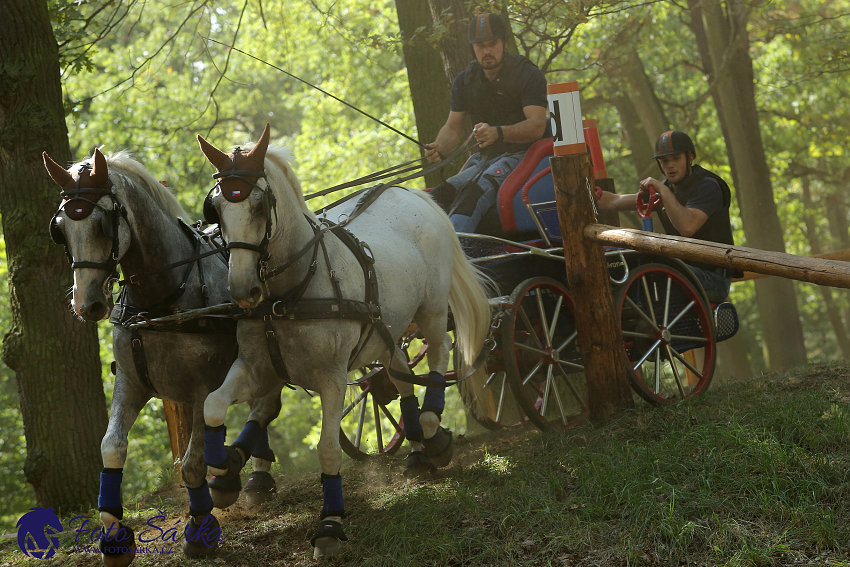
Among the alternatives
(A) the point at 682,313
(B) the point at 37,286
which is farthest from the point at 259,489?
(A) the point at 682,313

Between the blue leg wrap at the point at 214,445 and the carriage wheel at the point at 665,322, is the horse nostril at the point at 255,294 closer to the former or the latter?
the blue leg wrap at the point at 214,445

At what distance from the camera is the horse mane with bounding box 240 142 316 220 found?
3.67 m

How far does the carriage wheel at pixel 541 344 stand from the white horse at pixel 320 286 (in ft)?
1.66

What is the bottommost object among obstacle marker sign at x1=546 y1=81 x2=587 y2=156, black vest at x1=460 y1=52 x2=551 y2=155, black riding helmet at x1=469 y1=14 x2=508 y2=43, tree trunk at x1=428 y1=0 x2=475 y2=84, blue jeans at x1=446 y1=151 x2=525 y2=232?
blue jeans at x1=446 y1=151 x2=525 y2=232

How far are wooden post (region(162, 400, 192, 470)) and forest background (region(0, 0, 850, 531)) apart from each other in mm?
3509

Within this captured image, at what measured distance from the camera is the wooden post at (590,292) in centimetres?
494

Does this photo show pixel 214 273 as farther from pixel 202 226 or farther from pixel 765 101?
pixel 765 101

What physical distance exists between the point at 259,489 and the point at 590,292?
2582 mm

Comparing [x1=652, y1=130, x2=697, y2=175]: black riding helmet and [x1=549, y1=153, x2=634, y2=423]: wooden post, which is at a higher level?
[x1=652, y1=130, x2=697, y2=175]: black riding helmet

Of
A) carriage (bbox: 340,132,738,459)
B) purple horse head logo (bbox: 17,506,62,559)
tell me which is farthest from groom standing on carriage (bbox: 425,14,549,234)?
purple horse head logo (bbox: 17,506,62,559)

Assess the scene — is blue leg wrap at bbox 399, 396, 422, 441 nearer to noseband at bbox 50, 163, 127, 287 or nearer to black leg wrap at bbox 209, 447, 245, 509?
black leg wrap at bbox 209, 447, 245, 509

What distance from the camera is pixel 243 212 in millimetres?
3373

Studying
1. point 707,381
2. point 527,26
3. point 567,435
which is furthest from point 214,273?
point 527,26

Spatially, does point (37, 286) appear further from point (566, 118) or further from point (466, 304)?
point (566, 118)
